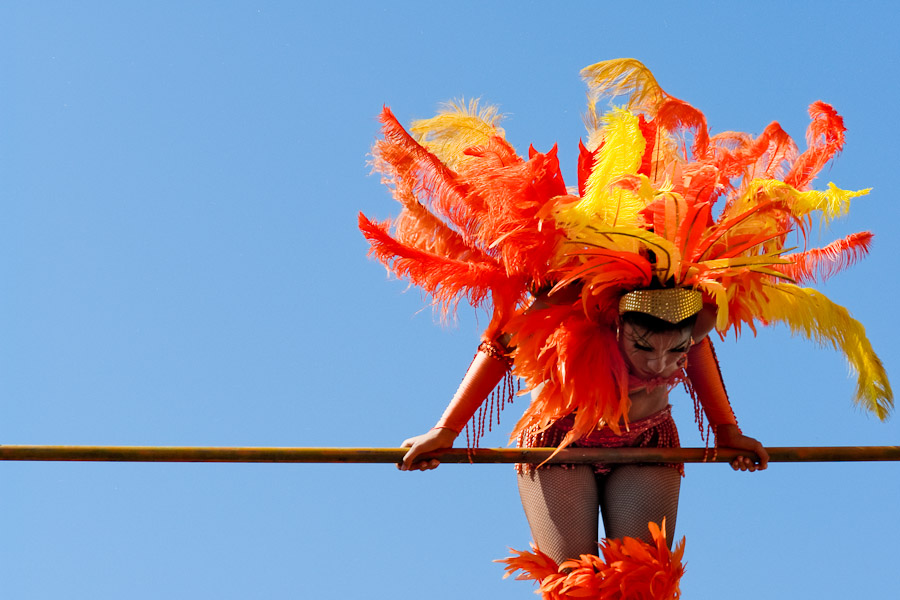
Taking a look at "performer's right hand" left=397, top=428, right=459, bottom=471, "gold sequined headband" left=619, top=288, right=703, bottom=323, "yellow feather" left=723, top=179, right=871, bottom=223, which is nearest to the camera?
"gold sequined headband" left=619, top=288, right=703, bottom=323

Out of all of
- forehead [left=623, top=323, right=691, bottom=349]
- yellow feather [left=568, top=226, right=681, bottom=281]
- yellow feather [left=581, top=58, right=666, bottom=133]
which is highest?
yellow feather [left=581, top=58, right=666, bottom=133]

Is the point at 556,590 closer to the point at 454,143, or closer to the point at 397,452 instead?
the point at 397,452

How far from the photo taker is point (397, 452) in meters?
4.44

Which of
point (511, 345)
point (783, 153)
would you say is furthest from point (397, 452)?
point (783, 153)

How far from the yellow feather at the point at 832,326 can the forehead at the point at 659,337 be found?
392 mm

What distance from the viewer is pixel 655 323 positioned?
13.6 ft

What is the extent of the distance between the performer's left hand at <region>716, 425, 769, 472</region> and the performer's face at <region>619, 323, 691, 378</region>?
0.40 m

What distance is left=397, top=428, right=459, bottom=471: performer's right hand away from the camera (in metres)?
4.43

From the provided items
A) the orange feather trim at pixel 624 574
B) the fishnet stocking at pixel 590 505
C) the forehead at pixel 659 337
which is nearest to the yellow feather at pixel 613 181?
the forehead at pixel 659 337

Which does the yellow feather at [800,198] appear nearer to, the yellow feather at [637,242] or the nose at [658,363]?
the yellow feather at [637,242]

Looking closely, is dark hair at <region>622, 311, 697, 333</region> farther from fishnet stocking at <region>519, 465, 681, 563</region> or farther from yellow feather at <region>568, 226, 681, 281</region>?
fishnet stocking at <region>519, 465, 681, 563</region>

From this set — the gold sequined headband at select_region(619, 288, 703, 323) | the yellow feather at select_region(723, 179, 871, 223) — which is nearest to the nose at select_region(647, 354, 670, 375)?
the gold sequined headband at select_region(619, 288, 703, 323)

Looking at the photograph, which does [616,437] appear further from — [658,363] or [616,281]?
[616,281]

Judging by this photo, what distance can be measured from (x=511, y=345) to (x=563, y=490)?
0.51 m
